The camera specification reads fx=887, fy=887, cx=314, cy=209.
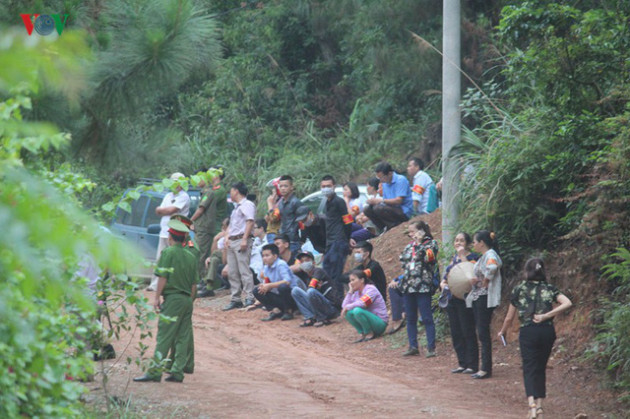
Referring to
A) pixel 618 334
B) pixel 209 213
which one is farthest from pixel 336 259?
pixel 618 334

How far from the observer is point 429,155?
2098 centimetres

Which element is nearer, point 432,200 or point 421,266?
point 421,266

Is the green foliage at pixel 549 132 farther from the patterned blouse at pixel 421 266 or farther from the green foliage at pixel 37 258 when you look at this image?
the green foliage at pixel 37 258

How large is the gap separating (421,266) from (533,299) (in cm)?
302

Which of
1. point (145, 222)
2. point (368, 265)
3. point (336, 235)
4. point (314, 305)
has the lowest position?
point (314, 305)

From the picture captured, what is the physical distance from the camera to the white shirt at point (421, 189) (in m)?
16.3

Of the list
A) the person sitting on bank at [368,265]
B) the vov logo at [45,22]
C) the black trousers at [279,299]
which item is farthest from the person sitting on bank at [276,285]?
the vov logo at [45,22]

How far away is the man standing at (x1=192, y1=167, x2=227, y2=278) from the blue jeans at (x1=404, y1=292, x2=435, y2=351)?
5762mm

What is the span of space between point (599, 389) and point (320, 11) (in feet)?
59.2

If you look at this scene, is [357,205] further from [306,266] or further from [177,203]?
[177,203]

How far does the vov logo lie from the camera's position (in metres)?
7.16

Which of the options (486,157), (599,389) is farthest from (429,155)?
(599,389)

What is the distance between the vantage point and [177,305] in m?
9.95

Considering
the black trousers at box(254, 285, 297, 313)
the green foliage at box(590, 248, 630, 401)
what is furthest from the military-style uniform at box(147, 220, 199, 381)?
the black trousers at box(254, 285, 297, 313)
